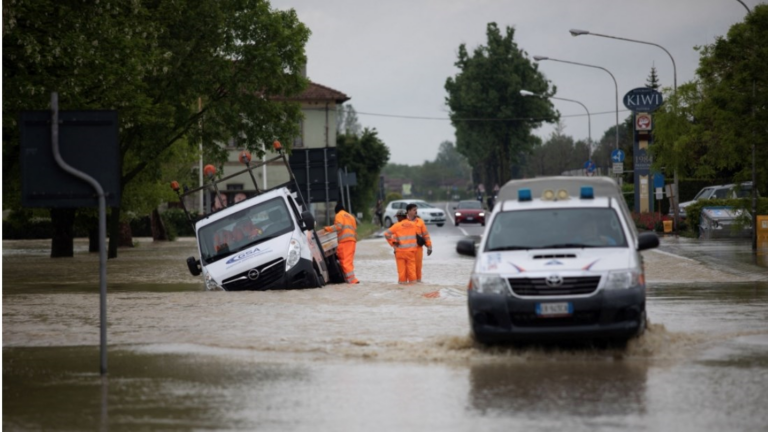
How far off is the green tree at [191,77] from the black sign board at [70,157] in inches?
545

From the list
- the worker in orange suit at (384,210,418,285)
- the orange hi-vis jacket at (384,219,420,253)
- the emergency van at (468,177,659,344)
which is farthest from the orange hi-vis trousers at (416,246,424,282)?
the emergency van at (468,177,659,344)

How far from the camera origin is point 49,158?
10914 mm

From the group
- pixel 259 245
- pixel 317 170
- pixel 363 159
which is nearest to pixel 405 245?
pixel 259 245

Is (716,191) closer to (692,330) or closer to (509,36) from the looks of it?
(692,330)

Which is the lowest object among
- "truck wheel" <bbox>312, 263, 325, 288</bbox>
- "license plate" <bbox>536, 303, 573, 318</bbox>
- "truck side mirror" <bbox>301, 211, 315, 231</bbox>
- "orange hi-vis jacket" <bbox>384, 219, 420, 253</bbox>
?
"truck wheel" <bbox>312, 263, 325, 288</bbox>

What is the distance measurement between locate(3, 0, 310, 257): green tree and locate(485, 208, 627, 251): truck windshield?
13693mm

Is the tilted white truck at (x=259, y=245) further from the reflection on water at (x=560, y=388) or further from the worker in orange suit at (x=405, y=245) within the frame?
the reflection on water at (x=560, y=388)

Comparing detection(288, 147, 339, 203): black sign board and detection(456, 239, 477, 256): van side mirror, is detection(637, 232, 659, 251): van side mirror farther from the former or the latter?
detection(288, 147, 339, 203): black sign board

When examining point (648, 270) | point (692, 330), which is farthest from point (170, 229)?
point (692, 330)

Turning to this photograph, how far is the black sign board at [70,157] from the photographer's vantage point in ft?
35.8

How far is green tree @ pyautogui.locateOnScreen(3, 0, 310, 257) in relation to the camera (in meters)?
26.1

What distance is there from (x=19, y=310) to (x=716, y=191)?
38.6 meters

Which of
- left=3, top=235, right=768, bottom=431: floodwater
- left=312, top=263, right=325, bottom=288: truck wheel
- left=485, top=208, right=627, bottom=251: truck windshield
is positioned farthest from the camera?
left=312, top=263, right=325, bottom=288: truck wheel

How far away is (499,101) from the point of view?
10756 centimetres
